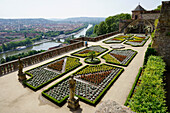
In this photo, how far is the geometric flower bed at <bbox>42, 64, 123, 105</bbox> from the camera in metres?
8.64

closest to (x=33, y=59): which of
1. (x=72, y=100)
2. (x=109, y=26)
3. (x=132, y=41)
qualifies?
(x=72, y=100)

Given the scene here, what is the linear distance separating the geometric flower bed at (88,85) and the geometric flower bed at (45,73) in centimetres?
135

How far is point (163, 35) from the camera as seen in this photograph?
1241cm

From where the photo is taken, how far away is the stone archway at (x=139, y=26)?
39844mm

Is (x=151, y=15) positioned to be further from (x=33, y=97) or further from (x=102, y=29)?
(x=33, y=97)

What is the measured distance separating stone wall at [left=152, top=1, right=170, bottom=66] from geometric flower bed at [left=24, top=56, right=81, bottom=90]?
9847mm

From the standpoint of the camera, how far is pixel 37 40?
145500 millimetres

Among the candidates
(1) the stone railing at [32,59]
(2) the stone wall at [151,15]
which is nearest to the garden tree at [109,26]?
(2) the stone wall at [151,15]

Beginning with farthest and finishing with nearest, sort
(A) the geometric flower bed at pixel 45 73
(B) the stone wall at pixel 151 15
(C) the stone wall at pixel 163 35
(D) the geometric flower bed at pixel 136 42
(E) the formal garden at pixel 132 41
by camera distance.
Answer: (B) the stone wall at pixel 151 15, (E) the formal garden at pixel 132 41, (D) the geometric flower bed at pixel 136 42, (C) the stone wall at pixel 163 35, (A) the geometric flower bed at pixel 45 73

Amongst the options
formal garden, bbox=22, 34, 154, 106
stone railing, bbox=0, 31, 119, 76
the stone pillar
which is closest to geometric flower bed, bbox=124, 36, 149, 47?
formal garden, bbox=22, 34, 154, 106

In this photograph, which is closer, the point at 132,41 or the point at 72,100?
the point at 72,100

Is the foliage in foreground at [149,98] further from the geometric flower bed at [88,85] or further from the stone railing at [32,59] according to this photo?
the stone railing at [32,59]

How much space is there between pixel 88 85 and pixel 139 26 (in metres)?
40.3

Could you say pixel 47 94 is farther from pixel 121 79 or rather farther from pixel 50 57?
pixel 50 57
